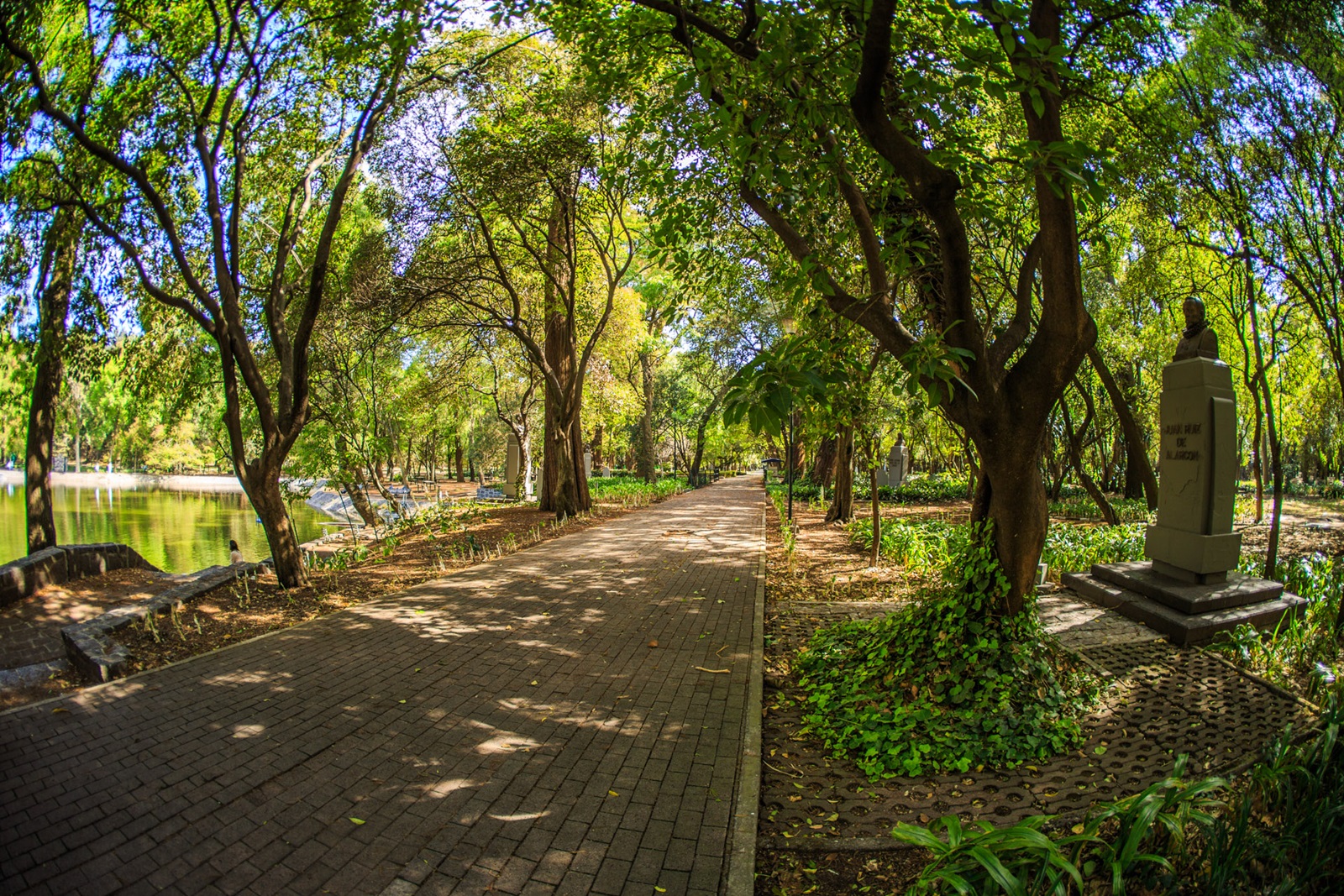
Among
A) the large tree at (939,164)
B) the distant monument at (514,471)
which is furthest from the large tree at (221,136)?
the distant monument at (514,471)

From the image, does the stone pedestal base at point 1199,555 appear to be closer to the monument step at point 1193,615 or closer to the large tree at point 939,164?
the monument step at point 1193,615

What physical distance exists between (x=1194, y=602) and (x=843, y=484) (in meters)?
10.3

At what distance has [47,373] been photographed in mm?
10383

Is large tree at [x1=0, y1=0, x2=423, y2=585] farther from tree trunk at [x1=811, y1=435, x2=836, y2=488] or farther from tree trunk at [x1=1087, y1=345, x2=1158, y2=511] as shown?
tree trunk at [x1=811, y1=435, x2=836, y2=488]

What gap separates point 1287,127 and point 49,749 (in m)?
11.9

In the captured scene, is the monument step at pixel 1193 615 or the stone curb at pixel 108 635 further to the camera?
the stone curb at pixel 108 635

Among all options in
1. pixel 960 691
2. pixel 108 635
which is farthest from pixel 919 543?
pixel 108 635

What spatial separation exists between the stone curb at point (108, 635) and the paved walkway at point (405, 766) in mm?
440

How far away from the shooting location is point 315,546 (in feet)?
45.8

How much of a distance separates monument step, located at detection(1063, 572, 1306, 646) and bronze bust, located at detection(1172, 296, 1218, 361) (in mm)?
2394

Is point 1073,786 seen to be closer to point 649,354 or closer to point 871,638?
point 871,638

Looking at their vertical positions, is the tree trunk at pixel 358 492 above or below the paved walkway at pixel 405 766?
above

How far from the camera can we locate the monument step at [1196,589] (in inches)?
226

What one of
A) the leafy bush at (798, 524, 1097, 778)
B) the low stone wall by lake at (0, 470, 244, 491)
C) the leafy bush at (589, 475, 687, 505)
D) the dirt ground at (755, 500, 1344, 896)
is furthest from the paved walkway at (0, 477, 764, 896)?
the low stone wall by lake at (0, 470, 244, 491)
